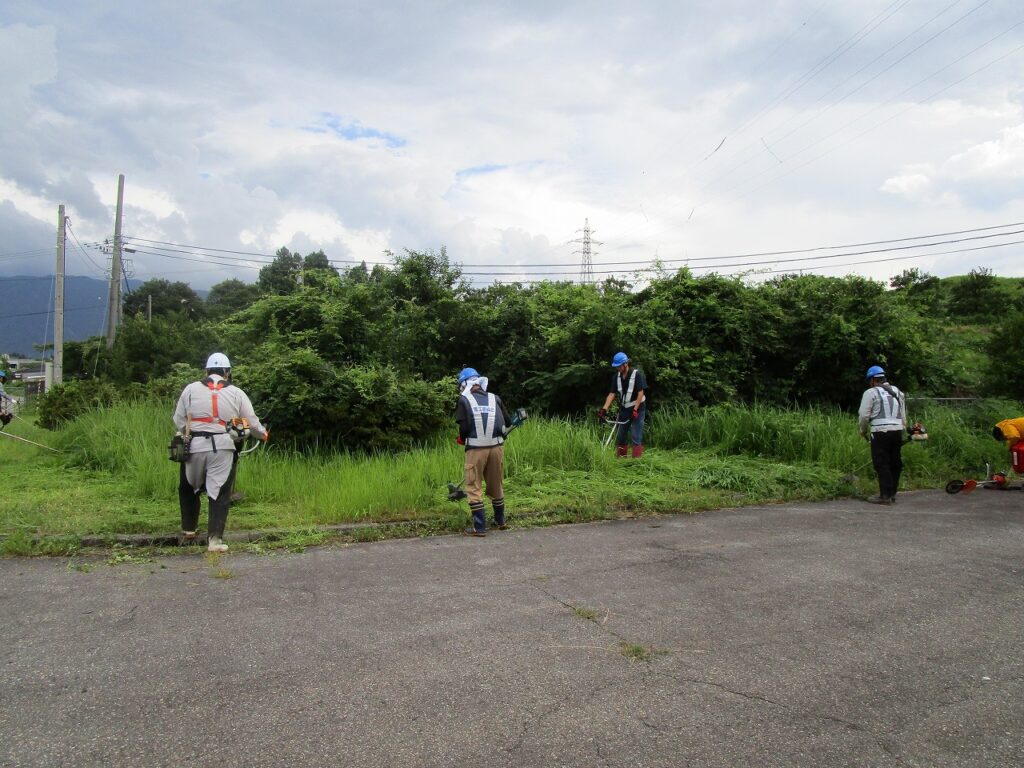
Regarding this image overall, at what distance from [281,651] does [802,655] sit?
296 cm

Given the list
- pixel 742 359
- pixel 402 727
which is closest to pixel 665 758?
pixel 402 727

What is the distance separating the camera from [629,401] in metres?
10.9

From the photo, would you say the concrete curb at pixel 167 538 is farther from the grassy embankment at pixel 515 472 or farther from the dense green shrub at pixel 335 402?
the dense green shrub at pixel 335 402

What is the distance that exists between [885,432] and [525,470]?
14.8 feet

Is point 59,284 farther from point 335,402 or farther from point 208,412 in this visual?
point 208,412

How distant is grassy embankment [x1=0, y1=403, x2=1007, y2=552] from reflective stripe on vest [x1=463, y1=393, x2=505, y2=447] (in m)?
0.82

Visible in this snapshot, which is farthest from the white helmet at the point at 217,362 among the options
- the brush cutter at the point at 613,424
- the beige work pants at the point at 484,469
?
the brush cutter at the point at 613,424

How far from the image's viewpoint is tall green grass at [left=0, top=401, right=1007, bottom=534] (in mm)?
7383

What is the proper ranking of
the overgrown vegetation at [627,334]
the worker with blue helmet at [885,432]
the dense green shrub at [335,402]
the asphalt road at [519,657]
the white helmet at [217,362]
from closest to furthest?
the asphalt road at [519,657], the white helmet at [217,362], the worker with blue helmet at [885,432], the dense green shrub at [335,402], the overgrown vegetation at [627,334]

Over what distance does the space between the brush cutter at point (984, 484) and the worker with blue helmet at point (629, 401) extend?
4.09 meters

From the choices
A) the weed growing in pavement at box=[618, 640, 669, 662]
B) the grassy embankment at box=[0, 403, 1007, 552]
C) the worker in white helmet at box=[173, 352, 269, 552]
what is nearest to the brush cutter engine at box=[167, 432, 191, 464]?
the worker in white helmet at box=[173, 352, 269, 552]

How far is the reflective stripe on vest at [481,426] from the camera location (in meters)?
7.21

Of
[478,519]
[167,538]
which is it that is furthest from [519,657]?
[167,538]

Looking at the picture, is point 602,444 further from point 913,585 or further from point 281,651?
point 281,651
